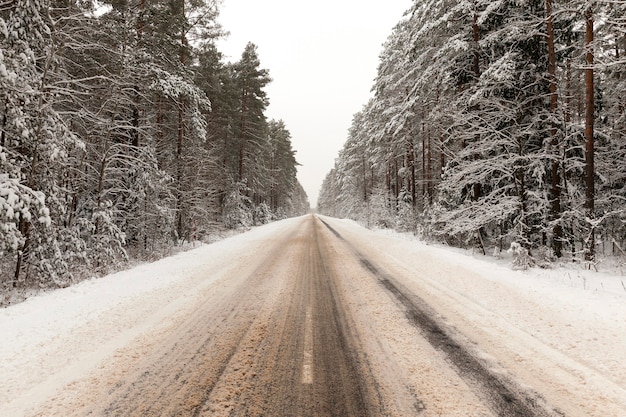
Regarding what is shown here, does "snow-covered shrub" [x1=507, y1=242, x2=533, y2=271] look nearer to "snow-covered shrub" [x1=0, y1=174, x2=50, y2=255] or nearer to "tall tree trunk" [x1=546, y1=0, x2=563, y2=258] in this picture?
"tall tree trunk" [x1=546, y1=0, x2=563, y2=258]

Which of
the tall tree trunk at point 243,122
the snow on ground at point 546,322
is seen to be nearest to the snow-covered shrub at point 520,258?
the snow on ground at point 546,322

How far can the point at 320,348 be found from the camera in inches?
144

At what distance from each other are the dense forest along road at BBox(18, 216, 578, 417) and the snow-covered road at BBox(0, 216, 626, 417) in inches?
0.7

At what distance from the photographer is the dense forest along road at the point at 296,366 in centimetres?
260

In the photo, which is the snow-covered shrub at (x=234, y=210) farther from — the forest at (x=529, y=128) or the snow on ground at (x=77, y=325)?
the snow on ground at (x=77, y=325)

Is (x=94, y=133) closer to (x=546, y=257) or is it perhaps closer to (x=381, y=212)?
(x=546, y=257)

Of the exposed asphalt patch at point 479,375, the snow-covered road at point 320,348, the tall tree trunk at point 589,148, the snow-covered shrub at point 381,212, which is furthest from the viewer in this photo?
the snow-covered shrub at point 381,212

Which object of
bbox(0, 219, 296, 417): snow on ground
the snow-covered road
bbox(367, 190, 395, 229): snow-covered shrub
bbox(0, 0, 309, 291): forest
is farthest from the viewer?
bbox(367, 190, 395, 229): snow-covered shrub

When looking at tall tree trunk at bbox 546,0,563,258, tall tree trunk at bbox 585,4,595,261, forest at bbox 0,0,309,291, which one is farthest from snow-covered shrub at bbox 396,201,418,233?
forest at bbox 0,0,309,291

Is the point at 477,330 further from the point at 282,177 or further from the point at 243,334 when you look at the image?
the point at 282,177

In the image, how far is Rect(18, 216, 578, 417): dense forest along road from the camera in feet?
8.54

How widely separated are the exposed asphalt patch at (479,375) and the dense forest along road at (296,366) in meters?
0.01

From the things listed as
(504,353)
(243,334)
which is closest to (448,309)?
(504,353)

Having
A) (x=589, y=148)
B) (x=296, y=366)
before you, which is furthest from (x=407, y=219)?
(x=296, y=366)
